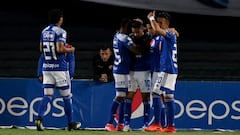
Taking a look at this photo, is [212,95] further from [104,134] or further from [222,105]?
[104,134]

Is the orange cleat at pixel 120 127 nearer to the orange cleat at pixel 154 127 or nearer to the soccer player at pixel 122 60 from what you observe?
the soccer player at pixel 122 60

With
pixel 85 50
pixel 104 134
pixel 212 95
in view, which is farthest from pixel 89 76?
pixel 104 134

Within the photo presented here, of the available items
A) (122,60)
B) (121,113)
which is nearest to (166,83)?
(122,60)

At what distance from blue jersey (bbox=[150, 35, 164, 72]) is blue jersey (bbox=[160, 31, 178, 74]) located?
1.63 ft

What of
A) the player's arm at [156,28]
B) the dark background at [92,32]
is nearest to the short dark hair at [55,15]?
the player's arm at [156,28]

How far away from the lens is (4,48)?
1728 cm

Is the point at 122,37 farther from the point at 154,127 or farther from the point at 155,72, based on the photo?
the point at 154,127

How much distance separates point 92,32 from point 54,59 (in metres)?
4.80

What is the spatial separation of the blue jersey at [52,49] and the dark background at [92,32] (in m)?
4.40

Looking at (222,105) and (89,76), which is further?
(89,76)

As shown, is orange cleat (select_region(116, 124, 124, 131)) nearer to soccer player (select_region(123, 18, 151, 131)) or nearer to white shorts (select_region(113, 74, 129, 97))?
soccer player (select_region(123, 18, 151, 131))

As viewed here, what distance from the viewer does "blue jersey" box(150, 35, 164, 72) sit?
12922 millimetres

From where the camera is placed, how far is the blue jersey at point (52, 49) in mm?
12604

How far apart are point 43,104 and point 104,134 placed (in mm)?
1176
